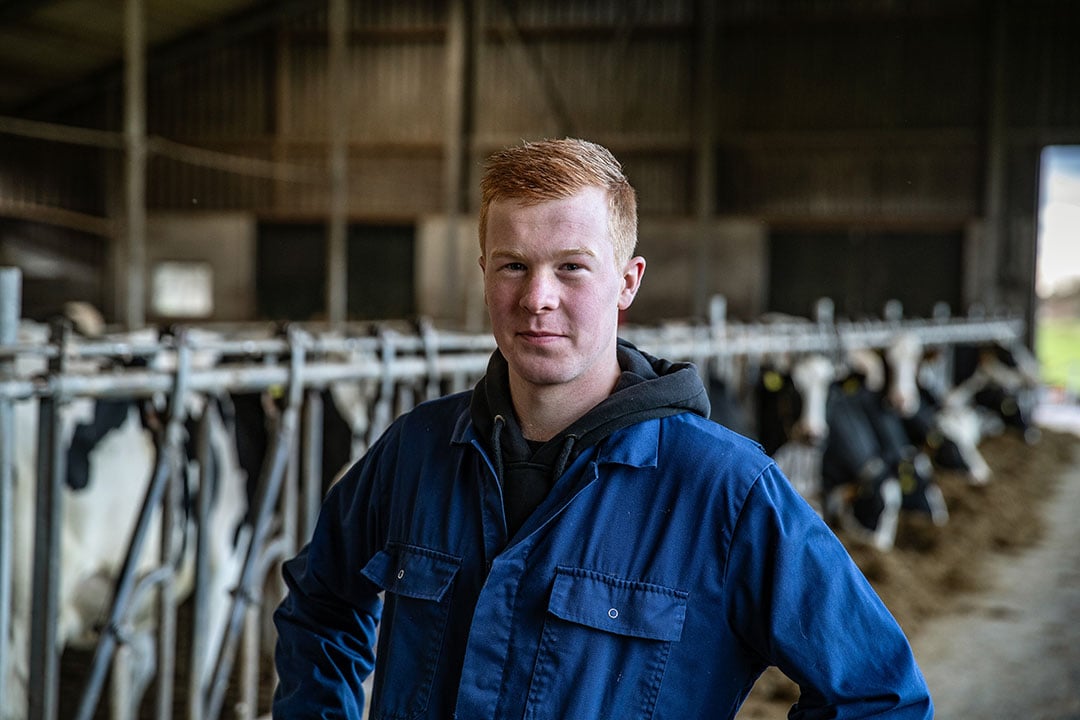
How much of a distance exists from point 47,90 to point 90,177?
1.47 m

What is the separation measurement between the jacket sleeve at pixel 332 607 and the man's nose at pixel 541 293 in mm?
417

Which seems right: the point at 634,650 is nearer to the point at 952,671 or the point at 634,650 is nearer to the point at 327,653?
the point at 327,653

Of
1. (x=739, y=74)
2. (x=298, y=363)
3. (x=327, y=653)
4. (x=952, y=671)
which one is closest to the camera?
(x=327, y=653)

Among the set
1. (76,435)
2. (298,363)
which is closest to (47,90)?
(76,435)

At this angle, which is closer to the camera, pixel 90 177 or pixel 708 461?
pixel 708 461

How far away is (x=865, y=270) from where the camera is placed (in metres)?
17.6

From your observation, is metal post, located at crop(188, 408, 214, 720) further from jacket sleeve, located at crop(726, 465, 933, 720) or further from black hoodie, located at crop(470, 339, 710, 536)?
jacket sleeve, located at crop(726, 465, 933, 720)

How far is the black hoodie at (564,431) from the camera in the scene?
5.44 feet

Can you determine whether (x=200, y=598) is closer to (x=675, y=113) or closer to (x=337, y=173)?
(x=337, y=173)

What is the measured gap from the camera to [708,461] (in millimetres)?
1625

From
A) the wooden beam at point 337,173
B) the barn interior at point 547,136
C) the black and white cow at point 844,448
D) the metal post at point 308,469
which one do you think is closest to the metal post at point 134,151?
the wooden beam at point 337,173

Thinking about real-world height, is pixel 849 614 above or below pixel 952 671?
above

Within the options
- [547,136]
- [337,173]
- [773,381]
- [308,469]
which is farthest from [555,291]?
[547,136]

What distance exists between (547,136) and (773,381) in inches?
439
